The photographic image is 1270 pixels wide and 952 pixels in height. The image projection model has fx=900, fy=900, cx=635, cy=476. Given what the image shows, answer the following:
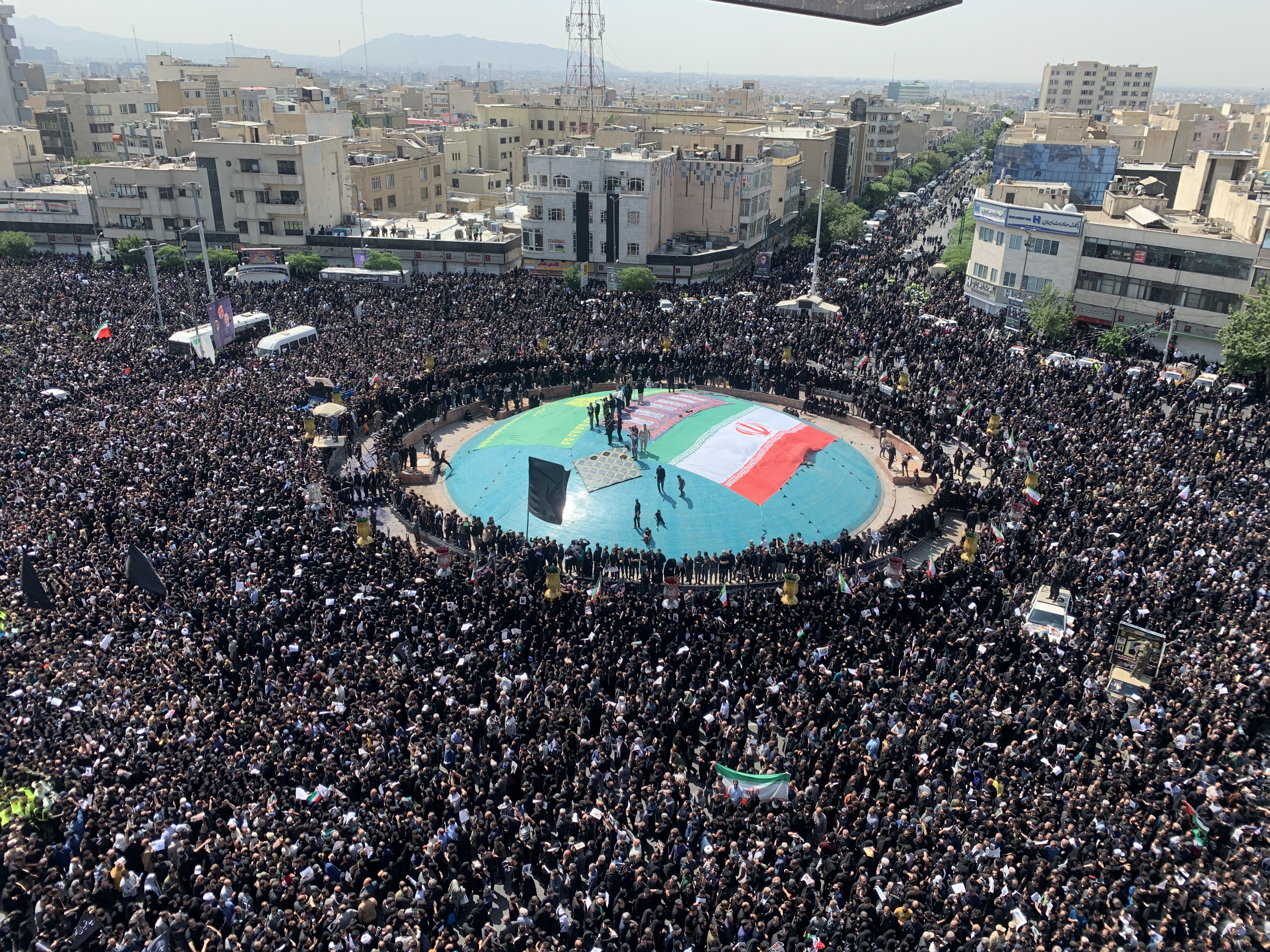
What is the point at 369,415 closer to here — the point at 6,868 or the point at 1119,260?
the point at 6,868

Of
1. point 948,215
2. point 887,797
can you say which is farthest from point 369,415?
point 948,215

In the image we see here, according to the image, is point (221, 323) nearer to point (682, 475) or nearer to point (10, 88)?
point (682, 475)

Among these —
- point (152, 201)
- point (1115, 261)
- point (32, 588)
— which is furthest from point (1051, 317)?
point (152, 201)

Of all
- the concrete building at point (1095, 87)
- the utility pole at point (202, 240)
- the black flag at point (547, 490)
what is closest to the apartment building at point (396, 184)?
the utility pole at point (202, 240)

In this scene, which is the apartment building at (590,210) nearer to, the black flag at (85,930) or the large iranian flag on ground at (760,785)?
the large iranian flag on ground at (760,785)

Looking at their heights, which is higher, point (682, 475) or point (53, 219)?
point (53, 219)
